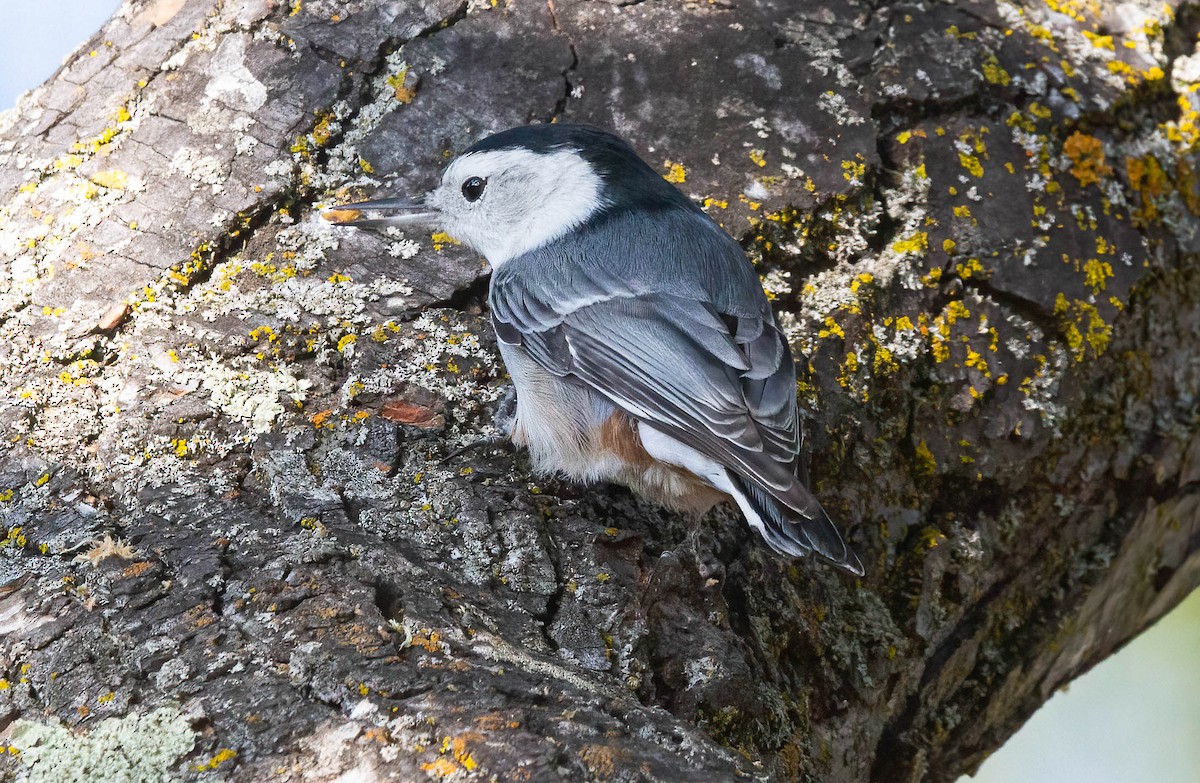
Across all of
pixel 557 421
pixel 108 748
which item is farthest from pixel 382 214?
pixel 108 748

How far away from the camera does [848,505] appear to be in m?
2.08

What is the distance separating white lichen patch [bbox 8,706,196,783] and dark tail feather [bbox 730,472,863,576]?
0.98 metres

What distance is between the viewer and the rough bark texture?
1329mm

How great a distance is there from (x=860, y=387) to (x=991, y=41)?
1.09 m

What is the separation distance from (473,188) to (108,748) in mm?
1534

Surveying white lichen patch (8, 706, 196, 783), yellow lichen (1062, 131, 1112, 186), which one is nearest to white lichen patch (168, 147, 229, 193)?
white lichen patch (8, 706, 196, 783)

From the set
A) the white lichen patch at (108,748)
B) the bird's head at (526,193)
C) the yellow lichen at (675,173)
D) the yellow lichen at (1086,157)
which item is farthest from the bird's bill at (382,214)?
the yellow lichen at (1086,157)

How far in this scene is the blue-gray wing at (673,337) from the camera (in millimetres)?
1930

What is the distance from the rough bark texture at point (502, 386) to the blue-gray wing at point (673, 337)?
14 centimetres

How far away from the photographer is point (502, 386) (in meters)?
2.18

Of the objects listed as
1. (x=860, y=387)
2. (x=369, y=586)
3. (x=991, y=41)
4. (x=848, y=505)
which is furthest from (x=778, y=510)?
(x=991, y=41)

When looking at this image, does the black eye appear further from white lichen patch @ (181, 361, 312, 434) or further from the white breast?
white lichen patch @ (181, 361, 312, 434)

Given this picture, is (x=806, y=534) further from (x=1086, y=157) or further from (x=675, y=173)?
(x=1086, y=157)

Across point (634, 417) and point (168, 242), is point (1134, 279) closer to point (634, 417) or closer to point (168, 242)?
point (634, 417)
